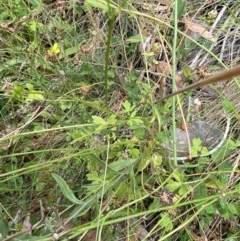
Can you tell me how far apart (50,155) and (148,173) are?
295 millimetres

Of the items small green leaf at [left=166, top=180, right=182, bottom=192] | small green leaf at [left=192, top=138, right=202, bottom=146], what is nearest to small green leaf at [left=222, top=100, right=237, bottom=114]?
small green leaf at [left=192, top=138, right=202, bottom=146]

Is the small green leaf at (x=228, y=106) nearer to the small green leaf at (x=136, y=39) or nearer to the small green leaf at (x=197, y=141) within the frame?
the small green leaf at (x=197, y=141)

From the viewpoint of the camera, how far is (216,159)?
4.45 ft

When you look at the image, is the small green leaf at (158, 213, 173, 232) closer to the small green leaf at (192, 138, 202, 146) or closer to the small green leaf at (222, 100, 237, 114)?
the small green leaf at (192, 138, 202, 146)

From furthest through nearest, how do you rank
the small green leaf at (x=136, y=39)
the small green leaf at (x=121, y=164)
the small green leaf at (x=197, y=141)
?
the small green leaf at (x=136, y=39) < the small green leaf at (x=197, y=141) < the small green leaf at (x=121, y=164)

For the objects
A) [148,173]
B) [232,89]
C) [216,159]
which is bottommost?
[148,173]

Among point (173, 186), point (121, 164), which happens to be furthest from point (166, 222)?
point (121, 164)

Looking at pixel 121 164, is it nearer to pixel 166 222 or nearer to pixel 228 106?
pixel 166 222

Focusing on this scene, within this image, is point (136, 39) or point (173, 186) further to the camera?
point (136, 39)

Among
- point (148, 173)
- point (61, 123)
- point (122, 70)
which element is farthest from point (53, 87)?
point (148, 173)

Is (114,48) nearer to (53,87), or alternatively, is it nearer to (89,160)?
(53,87)

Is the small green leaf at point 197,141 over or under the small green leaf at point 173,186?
over

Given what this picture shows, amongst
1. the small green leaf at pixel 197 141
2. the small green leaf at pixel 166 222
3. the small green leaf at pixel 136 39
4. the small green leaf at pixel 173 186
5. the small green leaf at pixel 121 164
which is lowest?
the small green leaf at pixel 166 222

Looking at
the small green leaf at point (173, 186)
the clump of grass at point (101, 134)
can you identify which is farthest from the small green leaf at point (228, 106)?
the small green leaf at point (173, 186)
